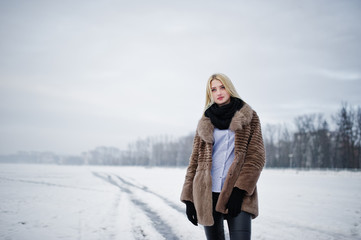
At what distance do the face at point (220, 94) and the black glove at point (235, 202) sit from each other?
2.56 feet

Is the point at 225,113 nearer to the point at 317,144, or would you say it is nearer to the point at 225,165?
the point at 225,165

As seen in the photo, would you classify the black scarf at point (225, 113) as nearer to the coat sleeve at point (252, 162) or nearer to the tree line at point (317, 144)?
the coat sleeve at point (252, 162)

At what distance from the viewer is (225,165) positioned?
2.02 m

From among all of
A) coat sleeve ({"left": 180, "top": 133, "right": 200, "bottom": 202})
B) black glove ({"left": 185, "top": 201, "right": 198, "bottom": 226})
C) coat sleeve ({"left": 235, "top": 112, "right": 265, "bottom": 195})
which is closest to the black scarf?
coat sleeve ({"left": 235, "top": 112, "right": 265, "bottom": 195})

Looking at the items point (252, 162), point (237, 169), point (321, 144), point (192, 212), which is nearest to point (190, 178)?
point (192, 212)

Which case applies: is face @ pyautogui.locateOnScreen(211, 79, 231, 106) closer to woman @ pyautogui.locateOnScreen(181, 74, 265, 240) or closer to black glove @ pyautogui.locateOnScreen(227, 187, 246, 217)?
woman @ pyautogui.locateOnScreen(181, 74, 265, 240)

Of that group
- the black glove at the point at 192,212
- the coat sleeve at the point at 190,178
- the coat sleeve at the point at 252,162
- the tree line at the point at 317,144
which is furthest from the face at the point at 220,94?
the tree line at the point at 317,144

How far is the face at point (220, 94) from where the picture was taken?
212cm

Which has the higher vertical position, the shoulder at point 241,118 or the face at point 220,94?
the face at point 220,94

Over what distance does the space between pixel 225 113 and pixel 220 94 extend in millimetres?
185

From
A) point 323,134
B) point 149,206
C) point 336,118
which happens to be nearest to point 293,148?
point 323,134

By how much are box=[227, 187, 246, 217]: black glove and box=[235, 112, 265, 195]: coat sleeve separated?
0.15 feet

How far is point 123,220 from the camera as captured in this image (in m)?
5.70

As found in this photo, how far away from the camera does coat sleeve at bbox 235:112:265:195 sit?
5.77 ft
